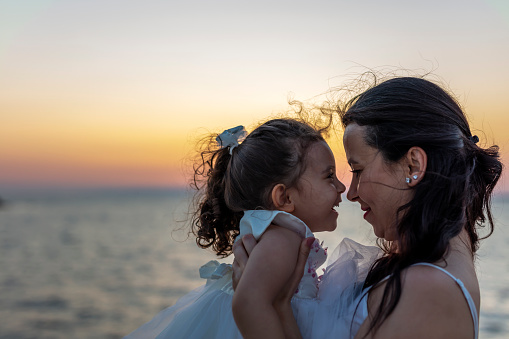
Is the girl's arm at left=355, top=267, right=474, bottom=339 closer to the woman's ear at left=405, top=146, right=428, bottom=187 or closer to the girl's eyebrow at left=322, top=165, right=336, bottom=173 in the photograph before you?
Answer: the woman's ear at left=405, top=146, right=428, bottom=187

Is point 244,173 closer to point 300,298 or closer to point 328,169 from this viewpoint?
point 328,169

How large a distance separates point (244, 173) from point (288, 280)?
29.4 inches

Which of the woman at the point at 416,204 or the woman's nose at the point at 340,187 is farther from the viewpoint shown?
the woman's nose at the point at 340,187

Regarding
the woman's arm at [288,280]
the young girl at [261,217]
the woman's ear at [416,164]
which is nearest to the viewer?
the woman's ear at [416,164]

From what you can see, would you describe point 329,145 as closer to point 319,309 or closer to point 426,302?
point 319,309

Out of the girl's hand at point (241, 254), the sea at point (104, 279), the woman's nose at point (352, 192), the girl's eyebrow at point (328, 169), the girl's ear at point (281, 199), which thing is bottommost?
the sea at point (104, 279)

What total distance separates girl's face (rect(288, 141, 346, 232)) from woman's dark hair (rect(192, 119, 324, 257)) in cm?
5

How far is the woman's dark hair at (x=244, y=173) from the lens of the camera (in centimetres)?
274

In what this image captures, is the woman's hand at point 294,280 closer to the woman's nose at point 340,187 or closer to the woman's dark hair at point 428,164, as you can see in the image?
the woman's dark hair at point 428,164

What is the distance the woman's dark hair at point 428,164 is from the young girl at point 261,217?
0.44 metres

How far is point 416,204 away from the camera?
2.08m

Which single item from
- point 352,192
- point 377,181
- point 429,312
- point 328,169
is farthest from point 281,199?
point 429,312

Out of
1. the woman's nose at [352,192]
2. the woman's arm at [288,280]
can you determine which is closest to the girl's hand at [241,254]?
the woman's arm at [288,280]

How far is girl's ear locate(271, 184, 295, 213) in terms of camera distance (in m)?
2.70
